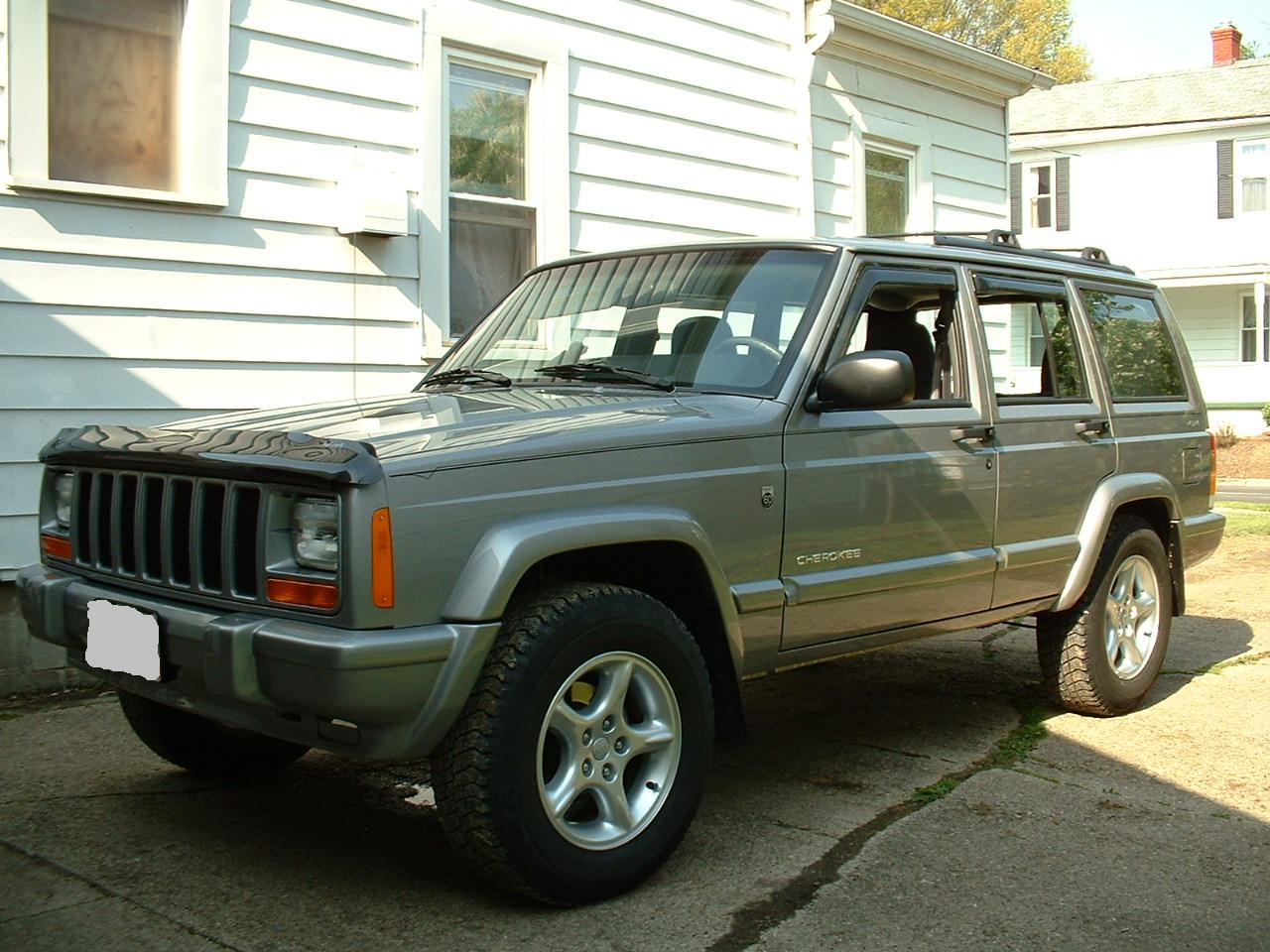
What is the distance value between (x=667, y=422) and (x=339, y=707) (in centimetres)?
128

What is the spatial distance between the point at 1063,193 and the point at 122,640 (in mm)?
28751

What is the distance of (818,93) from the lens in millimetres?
10133

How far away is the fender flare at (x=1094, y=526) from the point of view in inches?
206

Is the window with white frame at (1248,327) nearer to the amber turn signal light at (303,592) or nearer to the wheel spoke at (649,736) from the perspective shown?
the wheel spoke at (649,736)

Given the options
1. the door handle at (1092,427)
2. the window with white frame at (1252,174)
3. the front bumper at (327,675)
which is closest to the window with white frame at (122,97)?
the front bumper at (327,675)

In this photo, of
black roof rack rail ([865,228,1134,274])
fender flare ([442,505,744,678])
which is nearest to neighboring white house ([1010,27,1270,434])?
black roof rack rail ([865,228,1134,274])

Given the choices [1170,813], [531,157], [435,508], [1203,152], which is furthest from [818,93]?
[1203,152]

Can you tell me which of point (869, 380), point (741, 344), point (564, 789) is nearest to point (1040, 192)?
point (741, 344)

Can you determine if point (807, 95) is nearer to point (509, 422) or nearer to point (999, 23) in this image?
point (509, 422)

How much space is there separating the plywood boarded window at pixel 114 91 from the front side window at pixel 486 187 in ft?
5.72

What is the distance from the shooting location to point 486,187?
7.88 metres

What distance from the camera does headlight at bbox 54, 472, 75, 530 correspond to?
3988 mm

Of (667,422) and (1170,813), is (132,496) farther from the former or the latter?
(1170,813)

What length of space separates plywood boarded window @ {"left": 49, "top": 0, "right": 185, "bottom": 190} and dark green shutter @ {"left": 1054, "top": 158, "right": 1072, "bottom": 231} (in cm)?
2572
